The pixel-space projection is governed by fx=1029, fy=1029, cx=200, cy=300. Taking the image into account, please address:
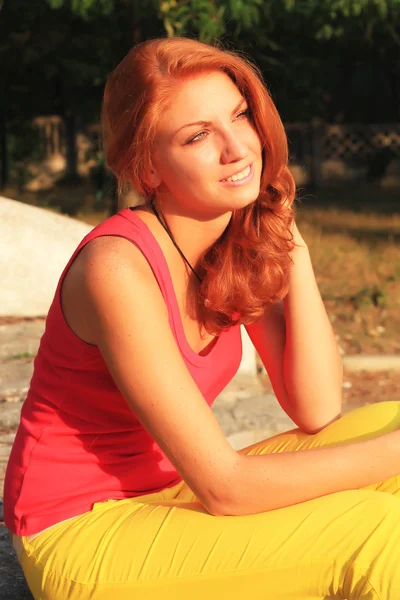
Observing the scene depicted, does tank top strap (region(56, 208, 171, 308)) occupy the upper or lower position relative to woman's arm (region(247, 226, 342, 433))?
upper

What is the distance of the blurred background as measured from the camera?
10.9 metres

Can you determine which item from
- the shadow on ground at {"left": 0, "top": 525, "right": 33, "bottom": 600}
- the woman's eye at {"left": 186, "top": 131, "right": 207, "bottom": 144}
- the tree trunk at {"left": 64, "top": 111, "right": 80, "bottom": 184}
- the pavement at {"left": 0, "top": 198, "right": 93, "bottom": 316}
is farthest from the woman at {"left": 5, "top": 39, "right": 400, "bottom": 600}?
the tree trunk at {"left": 64, "top": 111, "right": 80, "bottom": 184}

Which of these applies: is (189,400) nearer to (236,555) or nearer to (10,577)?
(236,555)

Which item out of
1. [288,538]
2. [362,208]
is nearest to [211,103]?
[288,538]

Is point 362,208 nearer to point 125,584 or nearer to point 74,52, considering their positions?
point 74,52

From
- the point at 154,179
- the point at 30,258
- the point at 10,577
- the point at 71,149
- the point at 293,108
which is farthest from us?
the point at 71,149

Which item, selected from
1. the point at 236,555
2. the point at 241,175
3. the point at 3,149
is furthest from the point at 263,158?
the point at 3,149

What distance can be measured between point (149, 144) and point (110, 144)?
4.9 inches

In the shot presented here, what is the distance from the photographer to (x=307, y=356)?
8.73 ft

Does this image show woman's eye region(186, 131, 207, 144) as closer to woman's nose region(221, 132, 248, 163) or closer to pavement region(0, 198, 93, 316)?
woman's nose region(221, 132, 248, 163)

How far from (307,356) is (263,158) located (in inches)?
20.9

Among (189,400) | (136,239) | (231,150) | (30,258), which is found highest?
(231,150)

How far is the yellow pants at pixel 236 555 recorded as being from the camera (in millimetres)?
1980

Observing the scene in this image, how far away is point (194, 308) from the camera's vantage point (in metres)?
2.49
